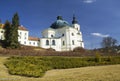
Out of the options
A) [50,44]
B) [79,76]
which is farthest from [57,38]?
[79,76]

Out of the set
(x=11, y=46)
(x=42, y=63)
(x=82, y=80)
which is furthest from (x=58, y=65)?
(x=11, y=46)

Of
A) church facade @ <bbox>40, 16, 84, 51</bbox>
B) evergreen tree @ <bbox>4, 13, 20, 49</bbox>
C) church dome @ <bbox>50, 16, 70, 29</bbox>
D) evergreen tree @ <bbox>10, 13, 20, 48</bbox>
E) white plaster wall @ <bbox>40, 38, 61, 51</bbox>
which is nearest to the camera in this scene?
evergreen tree @ <bbox>10, 13, 20, 48</bbox>

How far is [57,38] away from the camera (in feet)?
265

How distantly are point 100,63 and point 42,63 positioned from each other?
29.8ft

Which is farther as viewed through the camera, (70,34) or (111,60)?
(70,34)

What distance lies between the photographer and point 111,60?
34812mm

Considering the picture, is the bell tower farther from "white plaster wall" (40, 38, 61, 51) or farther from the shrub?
the shrub

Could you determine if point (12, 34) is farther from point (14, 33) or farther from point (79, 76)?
point (79, 76)

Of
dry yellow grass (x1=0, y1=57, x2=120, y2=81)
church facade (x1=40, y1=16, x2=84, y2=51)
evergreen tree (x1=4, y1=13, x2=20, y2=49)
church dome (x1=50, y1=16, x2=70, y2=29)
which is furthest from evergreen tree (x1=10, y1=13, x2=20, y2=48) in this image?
dry yellow grass (x1=0, y1=57, x2=120, y2=81)

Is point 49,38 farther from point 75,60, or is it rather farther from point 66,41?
point 75,60

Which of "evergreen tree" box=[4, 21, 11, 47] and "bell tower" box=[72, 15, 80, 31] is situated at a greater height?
"bell tower" box=[72, 15, 80, 31]

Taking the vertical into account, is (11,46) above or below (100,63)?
above

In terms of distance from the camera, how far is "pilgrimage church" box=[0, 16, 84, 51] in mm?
78562

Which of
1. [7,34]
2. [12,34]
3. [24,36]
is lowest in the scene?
[12,34]
